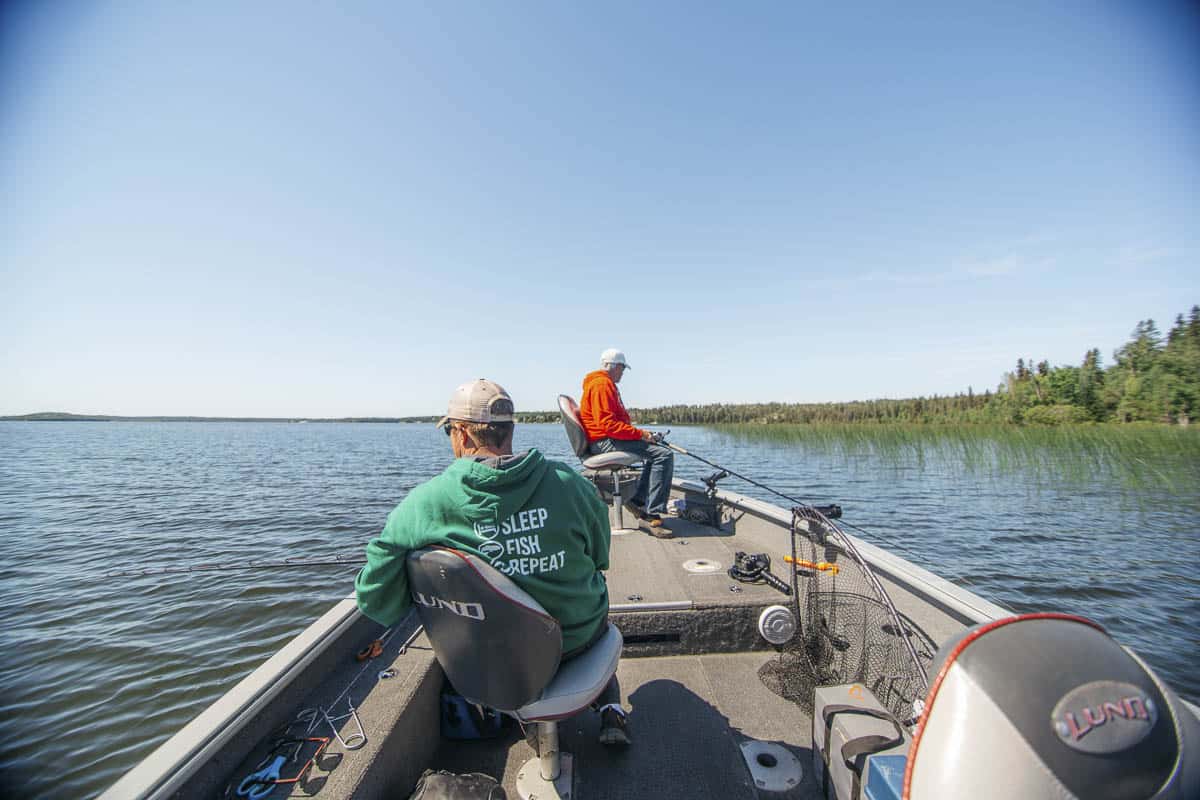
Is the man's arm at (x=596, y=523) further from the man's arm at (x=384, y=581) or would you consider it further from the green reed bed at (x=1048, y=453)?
the green reed bed at (x=1048, y=453)

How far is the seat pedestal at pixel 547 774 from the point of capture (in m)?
1.82

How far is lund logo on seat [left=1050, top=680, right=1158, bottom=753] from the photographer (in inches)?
A: 34.1

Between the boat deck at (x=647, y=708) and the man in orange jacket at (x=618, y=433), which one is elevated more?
the man in orange jacket at (x=618, y=433)

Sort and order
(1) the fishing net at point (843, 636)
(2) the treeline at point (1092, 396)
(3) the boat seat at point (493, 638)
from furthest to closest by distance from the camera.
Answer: (2) the treeline at point (1092, 396) → (1) the fishing net at point (843, 636) → (3) the boat seat at point (493, 638)

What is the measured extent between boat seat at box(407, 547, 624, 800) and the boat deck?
575 millimetres

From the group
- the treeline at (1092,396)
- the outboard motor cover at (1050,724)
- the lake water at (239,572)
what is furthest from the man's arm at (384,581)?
the treeline at (1092,396)

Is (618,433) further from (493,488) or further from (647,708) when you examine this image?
(493,488)

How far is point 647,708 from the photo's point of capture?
2.60 metres

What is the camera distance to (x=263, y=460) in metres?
23.5

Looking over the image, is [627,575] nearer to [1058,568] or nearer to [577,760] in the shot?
[577,760]

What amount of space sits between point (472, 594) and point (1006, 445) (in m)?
22.8

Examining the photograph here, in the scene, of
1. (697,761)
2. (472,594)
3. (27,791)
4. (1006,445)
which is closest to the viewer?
(472,594)

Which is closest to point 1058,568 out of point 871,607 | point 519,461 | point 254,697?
point 871,607

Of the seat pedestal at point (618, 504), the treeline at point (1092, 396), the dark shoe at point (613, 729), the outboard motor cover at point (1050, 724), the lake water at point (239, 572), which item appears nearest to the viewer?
the outboard motor cover at point (1050, 724)
